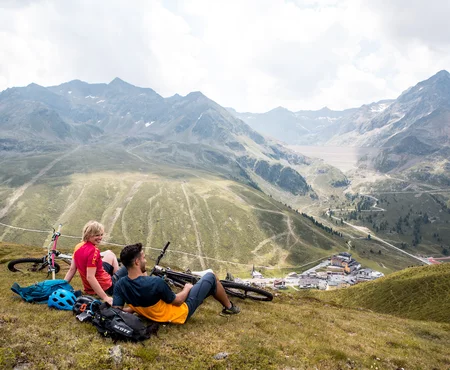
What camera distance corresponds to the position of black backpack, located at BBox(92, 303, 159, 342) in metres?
11.5

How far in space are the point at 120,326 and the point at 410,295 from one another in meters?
44.9

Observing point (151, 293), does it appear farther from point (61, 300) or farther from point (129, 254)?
point (61, 300)

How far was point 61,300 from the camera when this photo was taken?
14.3m

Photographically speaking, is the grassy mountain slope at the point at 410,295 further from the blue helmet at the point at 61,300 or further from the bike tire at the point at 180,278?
the blue helmet at the point at 61,300

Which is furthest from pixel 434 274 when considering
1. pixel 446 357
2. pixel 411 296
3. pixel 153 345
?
pixel 153 345

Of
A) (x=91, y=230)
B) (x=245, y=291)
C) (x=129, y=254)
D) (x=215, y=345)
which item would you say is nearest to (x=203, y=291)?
(x=215, y=345)

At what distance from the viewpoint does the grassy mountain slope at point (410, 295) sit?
1446 inches

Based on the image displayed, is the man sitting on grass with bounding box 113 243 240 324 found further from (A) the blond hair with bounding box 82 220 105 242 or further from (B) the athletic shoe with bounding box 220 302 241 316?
(A) the blond hair with bounding box 82 220 105 242

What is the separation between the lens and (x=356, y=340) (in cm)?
1611

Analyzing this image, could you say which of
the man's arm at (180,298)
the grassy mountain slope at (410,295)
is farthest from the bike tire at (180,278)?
the grassy mountain slope at (410,295)

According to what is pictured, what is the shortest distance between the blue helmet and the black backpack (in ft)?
9.38

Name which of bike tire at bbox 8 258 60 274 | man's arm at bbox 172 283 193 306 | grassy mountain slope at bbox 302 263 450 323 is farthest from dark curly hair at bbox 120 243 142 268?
grassy mountain slope at bbox 302 263 450 323

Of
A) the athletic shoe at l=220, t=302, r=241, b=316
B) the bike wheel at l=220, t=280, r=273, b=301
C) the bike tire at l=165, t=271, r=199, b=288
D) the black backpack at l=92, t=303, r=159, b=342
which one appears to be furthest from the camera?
the bike wheel at l=220, t=280, r=273, b=301

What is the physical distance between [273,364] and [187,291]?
15.4 ft
